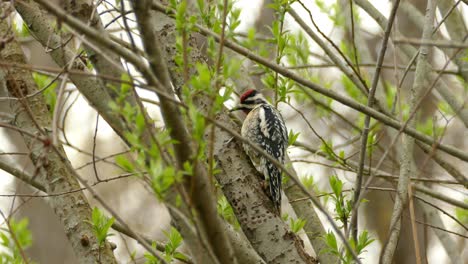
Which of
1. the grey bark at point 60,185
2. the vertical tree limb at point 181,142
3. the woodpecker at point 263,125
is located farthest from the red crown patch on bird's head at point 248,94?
the vertical tree limb at point 181,142

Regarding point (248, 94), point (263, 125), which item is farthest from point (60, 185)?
point (263, 125)

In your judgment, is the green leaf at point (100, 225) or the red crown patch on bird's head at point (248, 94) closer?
the green leaf at point (100, 225)

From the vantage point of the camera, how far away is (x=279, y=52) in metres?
4.34

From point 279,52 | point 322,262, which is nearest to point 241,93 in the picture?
point 279,52

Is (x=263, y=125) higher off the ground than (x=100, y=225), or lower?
higher

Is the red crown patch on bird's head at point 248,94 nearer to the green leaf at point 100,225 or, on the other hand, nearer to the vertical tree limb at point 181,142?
the green leaf at point 100,225

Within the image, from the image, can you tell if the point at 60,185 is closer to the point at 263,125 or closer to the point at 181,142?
the point at 181,142

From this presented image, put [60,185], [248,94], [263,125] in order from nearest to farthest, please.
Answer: [60,185] < [248,94] < [263,125]

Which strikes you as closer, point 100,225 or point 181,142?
point 181,142

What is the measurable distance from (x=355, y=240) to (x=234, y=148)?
976 mm

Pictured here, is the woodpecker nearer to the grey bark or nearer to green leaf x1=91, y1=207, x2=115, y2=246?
the grey bark

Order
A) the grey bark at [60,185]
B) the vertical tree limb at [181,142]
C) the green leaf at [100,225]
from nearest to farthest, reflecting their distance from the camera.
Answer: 1. the vertical tree limb at [181,142]
2. the green leaf at [100,225]
3. the grey bark at [60,185]

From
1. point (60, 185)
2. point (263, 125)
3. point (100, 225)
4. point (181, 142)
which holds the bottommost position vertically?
point (181, 142)

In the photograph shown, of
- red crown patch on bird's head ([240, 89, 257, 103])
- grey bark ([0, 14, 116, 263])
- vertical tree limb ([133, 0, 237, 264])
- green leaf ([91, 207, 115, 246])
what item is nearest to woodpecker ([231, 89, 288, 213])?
red crown patch on bird's head ([240, 89, 257, 103])
